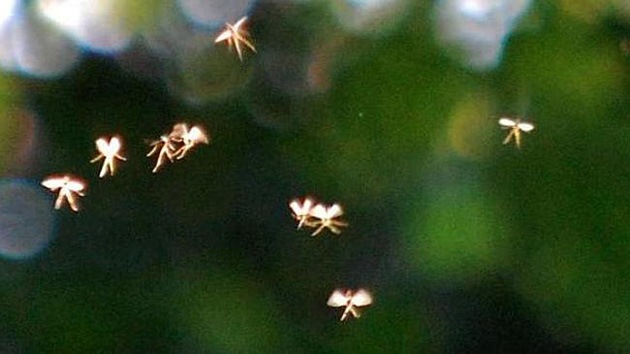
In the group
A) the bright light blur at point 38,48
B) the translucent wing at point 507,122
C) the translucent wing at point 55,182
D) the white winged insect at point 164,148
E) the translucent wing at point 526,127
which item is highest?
the bright light blur at point 38,48

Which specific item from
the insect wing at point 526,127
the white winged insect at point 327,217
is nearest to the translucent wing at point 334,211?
the white winged insect at point 327,217

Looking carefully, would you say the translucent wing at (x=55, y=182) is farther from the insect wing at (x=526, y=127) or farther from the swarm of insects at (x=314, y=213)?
the insect wing at (x=526, y=127)

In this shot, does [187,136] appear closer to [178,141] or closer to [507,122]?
[178,141]

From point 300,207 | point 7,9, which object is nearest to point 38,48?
point 7,9

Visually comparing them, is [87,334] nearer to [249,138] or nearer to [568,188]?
[249,138]

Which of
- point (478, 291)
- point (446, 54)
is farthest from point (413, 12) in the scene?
point (478, 291)

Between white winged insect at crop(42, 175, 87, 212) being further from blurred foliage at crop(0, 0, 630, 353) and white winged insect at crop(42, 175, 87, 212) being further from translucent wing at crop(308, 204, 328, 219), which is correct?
translucent wing at crop(308, 204, 328, 219)
